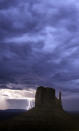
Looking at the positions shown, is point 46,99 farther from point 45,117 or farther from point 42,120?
point 42,120

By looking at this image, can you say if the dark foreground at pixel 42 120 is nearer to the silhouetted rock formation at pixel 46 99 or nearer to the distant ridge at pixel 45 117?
the distant ridge at pixel 45 117

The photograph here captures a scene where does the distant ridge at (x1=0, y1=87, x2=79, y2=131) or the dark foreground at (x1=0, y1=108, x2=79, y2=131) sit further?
the dark foreground at (x1=0, y1=108, x2=79, y2=131)

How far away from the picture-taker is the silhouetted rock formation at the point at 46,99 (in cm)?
16738

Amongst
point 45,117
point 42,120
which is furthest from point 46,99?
point 42,120

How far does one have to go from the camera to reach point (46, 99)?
17262 centimetres

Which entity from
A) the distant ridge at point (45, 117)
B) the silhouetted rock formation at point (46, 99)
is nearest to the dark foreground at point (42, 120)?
the distant ridge at point (45, 117)

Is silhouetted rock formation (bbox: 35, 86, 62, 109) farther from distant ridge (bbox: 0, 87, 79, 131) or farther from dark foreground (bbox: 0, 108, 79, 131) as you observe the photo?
dark foreground (bbox: 0, 108, 79, 131)

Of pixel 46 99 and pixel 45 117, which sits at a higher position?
pixel 46 99

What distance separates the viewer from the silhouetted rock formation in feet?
549

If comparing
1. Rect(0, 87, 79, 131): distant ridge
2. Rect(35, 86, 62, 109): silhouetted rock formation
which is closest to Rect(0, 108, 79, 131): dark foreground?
Rect(0, 87, 79, 131): distant ridge

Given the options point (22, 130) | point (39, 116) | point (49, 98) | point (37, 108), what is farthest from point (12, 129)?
point (49, 98)

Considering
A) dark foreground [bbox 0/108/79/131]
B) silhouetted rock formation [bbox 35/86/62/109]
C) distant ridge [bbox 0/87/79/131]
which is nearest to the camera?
distant ridge [bbox 0/87/79/131]

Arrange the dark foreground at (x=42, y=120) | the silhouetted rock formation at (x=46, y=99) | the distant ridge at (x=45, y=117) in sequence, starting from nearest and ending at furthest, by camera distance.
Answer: the distant ridge at (x=45, y=117) → the dark foreground at (x=42, y=120) → the silhouetted rock formation at (x=46, y=99)

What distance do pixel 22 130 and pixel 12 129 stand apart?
25.8ft
